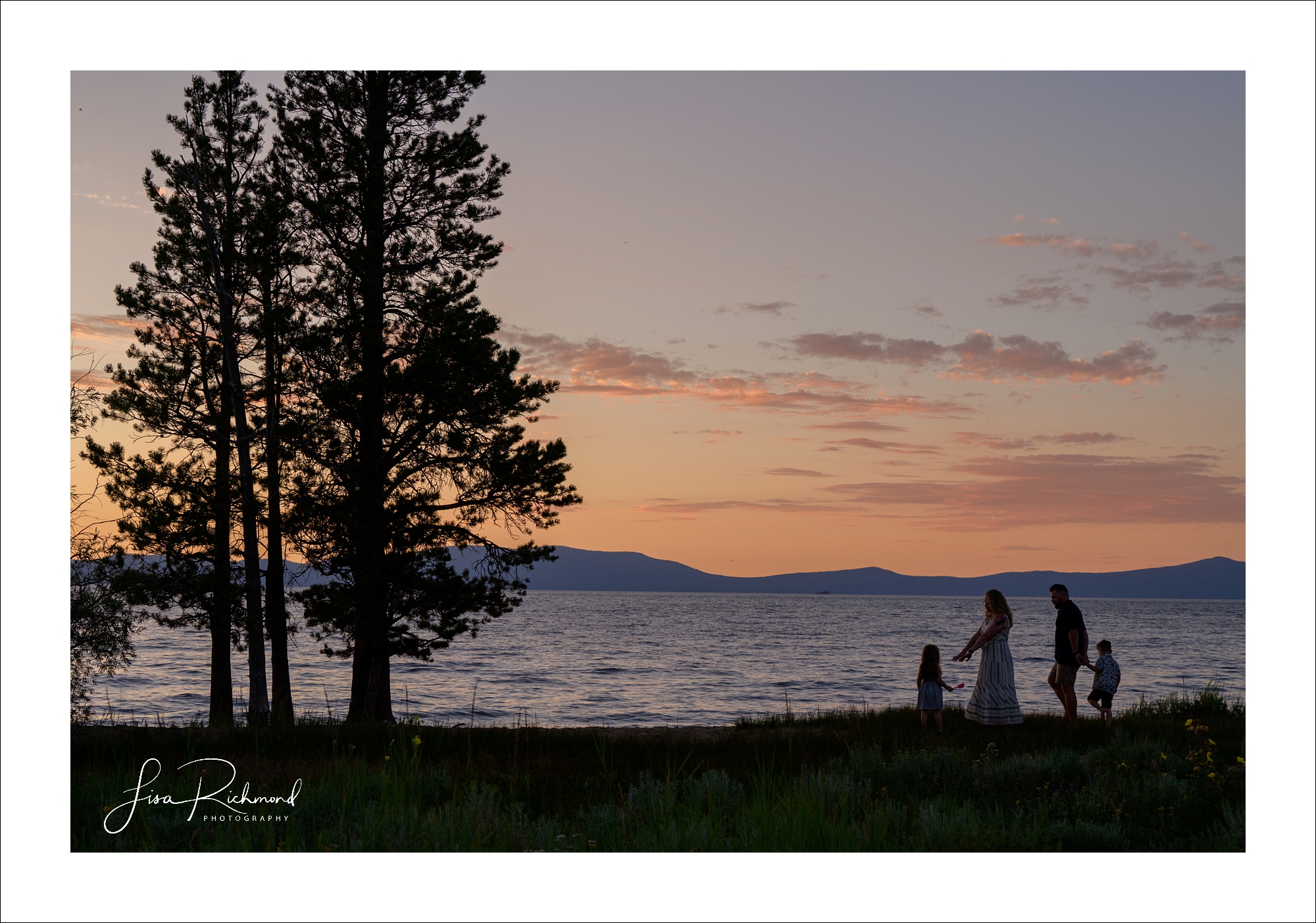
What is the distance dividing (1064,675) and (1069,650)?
1.20 ft

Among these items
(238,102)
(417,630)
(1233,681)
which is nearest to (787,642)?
(1233,681)

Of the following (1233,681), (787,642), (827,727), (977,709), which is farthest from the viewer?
(787,642)

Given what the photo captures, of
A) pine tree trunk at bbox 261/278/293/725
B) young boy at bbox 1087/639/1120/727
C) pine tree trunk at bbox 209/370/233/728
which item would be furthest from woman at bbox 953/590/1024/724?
pine tree trunk at bbox 209/370/233/728

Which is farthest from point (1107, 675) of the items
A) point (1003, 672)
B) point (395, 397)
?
point (395, 397)

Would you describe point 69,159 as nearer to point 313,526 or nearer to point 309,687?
point 313,526

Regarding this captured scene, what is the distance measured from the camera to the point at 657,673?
4231 centimetres

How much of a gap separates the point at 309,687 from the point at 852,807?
38.3 m

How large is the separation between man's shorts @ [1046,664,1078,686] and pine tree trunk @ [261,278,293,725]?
40.4 ft

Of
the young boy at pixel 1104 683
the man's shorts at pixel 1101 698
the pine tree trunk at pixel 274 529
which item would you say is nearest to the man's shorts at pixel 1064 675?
the young boy at pixel 1104 683

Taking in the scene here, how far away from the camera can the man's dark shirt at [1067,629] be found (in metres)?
11.7

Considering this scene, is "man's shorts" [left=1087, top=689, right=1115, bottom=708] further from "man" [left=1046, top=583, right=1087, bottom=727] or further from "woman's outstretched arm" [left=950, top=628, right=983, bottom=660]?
"woman's outstretched arm" [left=950, top=628, right=983, bottom=660]

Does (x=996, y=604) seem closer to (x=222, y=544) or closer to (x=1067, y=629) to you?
Result: (x=1067, y=629)

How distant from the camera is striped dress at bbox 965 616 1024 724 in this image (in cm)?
1139

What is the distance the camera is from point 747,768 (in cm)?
862
